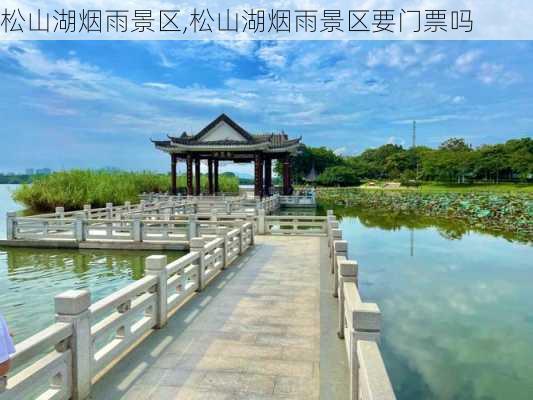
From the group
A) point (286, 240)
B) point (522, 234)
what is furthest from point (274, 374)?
point (522, 234)

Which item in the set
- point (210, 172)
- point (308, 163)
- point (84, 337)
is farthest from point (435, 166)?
point (84, 337)

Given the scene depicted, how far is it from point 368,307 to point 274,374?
1359 mm

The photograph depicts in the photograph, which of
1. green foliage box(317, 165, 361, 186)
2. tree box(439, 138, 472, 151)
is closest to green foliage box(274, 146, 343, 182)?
green foliage box(317, 165, 361, 186)

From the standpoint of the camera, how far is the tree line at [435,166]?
59225 mm

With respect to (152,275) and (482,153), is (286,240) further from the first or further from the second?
(482,153)

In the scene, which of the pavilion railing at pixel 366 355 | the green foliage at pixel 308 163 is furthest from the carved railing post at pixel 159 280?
the green foliage at pixel 308 163

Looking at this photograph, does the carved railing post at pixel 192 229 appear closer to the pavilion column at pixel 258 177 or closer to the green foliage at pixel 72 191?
the green foliage at pixel 72 191

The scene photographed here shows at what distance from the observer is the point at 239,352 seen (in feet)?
14.2

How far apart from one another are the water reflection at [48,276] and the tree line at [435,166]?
39.4m

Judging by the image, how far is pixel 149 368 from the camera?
13.0 feet

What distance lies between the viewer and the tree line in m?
59.2

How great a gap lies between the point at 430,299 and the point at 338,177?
5840 cm

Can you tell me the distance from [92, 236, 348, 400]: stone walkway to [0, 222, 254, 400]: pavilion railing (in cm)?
17

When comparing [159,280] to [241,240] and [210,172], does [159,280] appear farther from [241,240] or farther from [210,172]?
[210,172]
